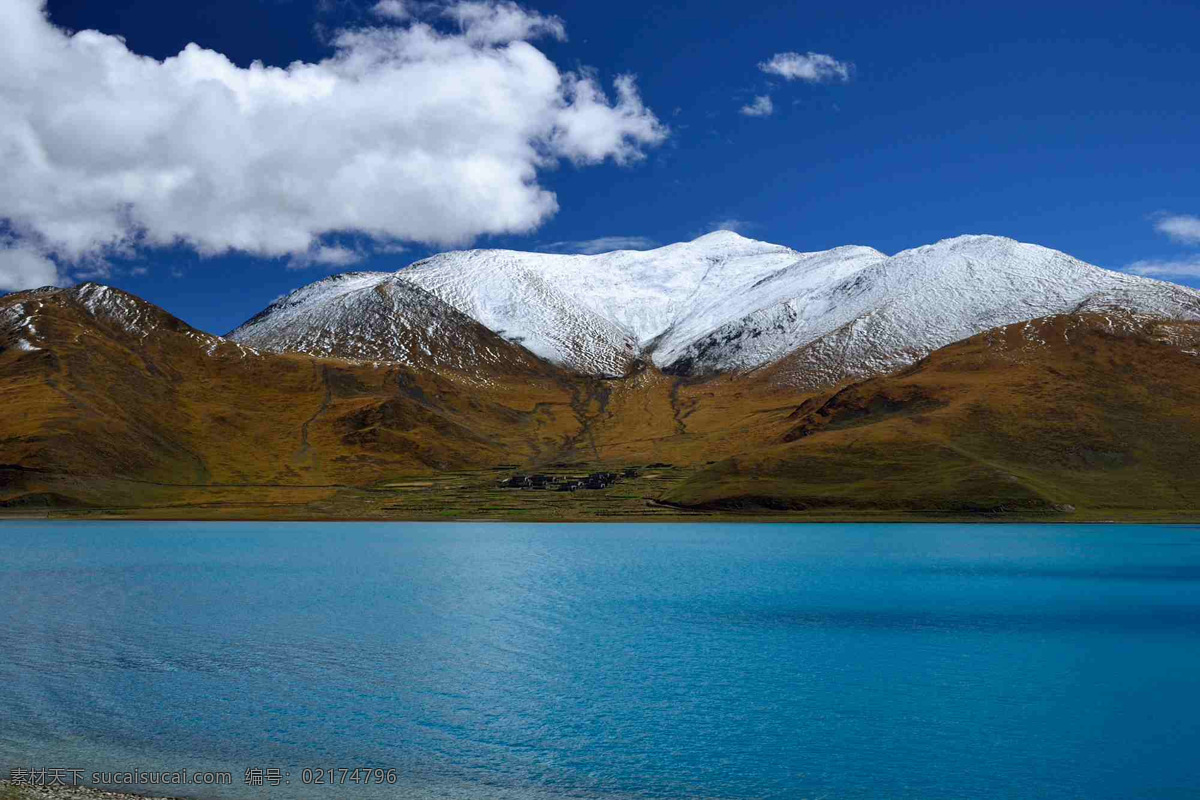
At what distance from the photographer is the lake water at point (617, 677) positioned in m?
33.7

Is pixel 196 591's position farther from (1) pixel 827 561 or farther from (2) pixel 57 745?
(1) pixel 827 561

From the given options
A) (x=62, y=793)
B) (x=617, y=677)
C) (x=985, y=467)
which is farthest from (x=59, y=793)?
(x=985, y=467)

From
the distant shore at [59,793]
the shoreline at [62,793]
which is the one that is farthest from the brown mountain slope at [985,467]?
the distant shore at [59,793]

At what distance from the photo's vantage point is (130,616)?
64.1 metres

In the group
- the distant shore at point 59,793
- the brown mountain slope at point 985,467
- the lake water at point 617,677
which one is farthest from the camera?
the brown mountain slope at point 985,467

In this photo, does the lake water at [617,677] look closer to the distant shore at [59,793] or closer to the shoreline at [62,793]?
the shoreline at [62,793]

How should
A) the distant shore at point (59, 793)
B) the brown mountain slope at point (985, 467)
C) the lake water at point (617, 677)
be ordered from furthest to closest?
the brown mountain slope at point (985, 467)
the lake water at point (617, 677)
the distant shore at point (59, 793)

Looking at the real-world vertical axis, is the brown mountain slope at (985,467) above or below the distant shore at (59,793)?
above

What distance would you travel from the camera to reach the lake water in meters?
33.7

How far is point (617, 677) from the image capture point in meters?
47.9

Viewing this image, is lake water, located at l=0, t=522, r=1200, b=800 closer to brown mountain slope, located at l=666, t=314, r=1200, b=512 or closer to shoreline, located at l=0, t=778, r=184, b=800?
shoreline, located at l=0, t=778, r=184, b=800

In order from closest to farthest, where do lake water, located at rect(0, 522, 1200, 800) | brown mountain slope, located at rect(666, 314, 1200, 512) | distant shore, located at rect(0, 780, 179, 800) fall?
distant shore, located at rect(0, 780, 179, 800) < lake water, located at rect(0, 522, 1200, 800) < brown mountain slope, located at rect(666, 314, 1200, 512)

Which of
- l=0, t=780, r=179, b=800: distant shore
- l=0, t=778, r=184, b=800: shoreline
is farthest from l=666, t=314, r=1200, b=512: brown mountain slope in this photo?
l=0, t=780, r=179, b=800: distant shore

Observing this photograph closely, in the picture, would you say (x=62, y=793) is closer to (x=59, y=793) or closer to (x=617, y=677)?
(x=59, y=793)
